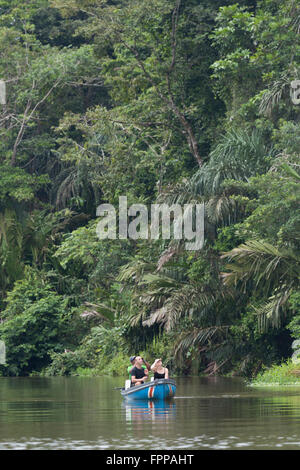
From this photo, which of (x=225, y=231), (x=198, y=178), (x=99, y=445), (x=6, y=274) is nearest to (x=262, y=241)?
(x=225, y=231)

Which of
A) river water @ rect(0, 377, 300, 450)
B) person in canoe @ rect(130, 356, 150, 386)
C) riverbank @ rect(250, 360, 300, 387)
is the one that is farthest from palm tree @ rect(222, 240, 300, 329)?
person in canoe @ rect(130, 356, 150, 386)

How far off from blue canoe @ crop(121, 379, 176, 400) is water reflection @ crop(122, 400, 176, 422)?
106mm

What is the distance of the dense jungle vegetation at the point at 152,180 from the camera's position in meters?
26.1

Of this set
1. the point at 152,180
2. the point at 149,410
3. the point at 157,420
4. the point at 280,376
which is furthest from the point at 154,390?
the point at 152,180

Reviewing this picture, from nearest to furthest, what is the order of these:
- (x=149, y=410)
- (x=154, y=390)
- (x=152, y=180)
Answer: (x=149, y=410), (x=154, y=390), (x=152, y=180)

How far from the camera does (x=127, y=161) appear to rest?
108 ft

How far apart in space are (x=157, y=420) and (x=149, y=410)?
2.32 metres

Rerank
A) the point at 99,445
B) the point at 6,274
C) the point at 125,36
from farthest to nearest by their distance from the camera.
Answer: the point at 6,274
the point at 125,36
the point at 99,445

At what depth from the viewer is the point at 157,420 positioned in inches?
591

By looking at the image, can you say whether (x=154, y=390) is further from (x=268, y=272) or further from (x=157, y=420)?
(x=268, y=272)

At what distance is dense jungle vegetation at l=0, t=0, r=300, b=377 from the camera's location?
2606cm

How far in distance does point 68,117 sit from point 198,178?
7317mm

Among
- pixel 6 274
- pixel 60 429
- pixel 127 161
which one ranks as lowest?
pixel 60 429
